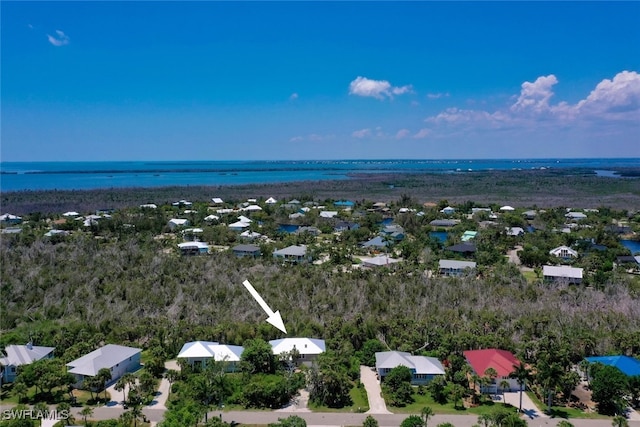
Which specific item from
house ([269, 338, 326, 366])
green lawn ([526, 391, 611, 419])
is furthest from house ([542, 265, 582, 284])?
house ([269, 338, 326, 366])

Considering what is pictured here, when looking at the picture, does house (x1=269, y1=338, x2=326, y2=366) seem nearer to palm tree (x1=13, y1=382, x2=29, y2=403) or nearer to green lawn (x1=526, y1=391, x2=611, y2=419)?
green lawn (x1=526, y1=391, x2=611, y2=419)

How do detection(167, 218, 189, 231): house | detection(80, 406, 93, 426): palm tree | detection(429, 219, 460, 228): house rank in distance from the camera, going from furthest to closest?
1. detection(429, 219, 460, 228): house
2. detection(167, 218, 189, 231): house
3. detection(80, 406, 93, 426): palm tree

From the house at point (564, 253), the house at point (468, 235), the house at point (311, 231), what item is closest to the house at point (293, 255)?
the house at point (311, 231)

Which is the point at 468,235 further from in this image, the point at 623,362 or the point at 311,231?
the point at 623,362

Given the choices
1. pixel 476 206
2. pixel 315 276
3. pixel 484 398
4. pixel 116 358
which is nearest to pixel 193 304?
pixel 116 358

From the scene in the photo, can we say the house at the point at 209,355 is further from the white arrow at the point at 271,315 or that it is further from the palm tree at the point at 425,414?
the palm tree at the point at 425,414

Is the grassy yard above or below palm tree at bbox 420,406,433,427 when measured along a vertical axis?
below

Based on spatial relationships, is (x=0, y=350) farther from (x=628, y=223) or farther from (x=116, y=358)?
(x=628, y=223)
